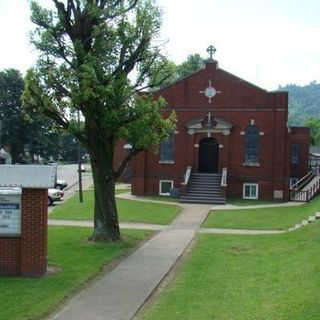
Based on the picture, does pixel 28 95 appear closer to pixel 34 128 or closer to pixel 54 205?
pixel 54 205

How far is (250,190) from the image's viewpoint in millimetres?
37688

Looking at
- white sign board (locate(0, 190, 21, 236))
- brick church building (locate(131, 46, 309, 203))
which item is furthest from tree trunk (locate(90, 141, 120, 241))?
brick church building (locate(131, 46, 309, 203))

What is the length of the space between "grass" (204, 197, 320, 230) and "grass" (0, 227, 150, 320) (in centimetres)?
558

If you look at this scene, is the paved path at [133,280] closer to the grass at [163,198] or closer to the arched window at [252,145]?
the grass at [163,198]

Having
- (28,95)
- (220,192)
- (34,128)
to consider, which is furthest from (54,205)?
(34,128)

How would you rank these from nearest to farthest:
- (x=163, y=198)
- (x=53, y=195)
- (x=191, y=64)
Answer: (x=53, y=195)
(x=163, y=198)
(x=191, y=64)

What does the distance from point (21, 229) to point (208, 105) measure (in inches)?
1012

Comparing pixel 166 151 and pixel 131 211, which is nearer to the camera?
pixel 131 211

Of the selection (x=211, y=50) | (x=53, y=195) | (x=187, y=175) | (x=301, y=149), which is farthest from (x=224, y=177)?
(x=301, y=149)

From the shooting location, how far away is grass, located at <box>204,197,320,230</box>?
24844 mm

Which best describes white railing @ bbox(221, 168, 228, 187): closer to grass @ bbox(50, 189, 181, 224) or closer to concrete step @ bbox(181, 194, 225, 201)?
concrete step @ bbox(181, 194, 225, 201)

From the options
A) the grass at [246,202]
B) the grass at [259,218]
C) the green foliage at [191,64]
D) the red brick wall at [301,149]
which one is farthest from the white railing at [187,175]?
the green foliage at [191,64]

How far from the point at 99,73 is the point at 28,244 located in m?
6.59

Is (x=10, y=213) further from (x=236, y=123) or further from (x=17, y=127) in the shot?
(x=17, y=127)
